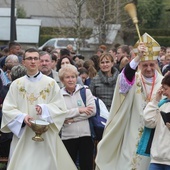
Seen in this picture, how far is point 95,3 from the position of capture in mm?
25094

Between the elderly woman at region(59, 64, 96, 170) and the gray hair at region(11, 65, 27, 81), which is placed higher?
the gray hair at region(11, 65, 27, 81)

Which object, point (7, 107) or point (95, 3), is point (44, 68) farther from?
point (95, 3)

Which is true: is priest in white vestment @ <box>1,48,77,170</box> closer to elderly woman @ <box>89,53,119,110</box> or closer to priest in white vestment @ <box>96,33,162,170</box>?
priest in white vestment @ <box>96,33,162,170</box>

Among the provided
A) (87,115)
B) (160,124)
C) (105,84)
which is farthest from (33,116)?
(160,124)

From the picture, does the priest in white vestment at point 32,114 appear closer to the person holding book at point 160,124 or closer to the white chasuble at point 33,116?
the white chasuble at point 33,116

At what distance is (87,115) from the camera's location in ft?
29.3

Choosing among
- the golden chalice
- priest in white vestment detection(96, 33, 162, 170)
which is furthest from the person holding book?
the golden chalice

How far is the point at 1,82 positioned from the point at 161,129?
10.8 feet

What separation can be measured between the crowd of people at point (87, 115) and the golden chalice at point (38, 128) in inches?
3.7

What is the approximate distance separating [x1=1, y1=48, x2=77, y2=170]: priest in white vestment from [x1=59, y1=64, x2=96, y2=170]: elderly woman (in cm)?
28

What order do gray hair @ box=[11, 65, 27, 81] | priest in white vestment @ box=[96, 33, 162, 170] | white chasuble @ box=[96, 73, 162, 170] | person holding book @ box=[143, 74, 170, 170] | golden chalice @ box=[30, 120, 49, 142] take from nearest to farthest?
1. person holding book @ box=[143, 74, 170, 170]
2. priest in white vestment @ box=[96, 33, 162, 170]
3. white chasuble @ box=[96, 73, 162, 170]
4. golden chalice @ box=[30, 120, 49, 142]
5. gray hair @ box=[11, 65, 27, 81]

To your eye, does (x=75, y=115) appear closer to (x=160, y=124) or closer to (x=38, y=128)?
(x=38, y=128)

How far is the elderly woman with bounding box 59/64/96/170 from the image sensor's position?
889 cm

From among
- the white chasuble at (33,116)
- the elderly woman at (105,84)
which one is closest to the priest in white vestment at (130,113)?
the white chasuble at (33,116)
